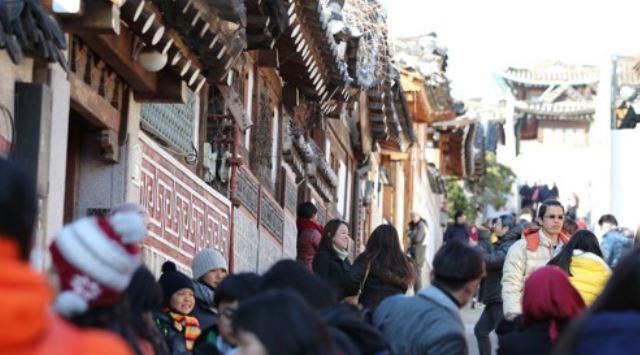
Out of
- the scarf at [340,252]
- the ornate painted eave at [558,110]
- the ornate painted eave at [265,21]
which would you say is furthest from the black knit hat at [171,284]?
the ornate painted eave at [558,110]

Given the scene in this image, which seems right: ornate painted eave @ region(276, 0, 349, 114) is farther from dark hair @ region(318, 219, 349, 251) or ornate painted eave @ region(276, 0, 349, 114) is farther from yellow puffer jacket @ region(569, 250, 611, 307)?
yellow puffer jacket @ region(569, 250, 611, 307)

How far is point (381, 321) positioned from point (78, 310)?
388cm

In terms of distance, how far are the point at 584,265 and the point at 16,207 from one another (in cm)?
842

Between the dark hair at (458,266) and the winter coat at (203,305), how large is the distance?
131 inches

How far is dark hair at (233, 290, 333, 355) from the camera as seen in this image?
206 inches

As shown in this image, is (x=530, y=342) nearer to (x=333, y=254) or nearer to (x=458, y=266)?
(x=458, y=266)

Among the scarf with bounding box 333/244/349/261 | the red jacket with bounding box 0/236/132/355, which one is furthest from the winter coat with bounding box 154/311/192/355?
the red jacket with bounding box 0/236/132/355

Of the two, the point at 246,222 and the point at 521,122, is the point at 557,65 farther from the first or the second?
the point at 246,222

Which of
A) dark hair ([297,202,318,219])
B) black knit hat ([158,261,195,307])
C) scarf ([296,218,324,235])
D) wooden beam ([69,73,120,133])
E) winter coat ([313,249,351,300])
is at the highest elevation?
wooden beam ([69,73,120,133])

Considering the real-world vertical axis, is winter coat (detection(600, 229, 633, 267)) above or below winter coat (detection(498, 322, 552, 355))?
above

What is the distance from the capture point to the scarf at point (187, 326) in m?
11.1

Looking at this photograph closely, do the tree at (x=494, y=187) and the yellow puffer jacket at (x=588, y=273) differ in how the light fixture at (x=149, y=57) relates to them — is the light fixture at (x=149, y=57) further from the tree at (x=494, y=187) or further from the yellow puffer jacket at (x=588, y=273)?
the tree at (x=494, y=187)

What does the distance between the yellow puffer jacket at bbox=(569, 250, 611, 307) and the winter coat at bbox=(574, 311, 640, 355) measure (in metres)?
7.07

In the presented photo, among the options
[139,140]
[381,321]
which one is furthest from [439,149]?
[381,321]
